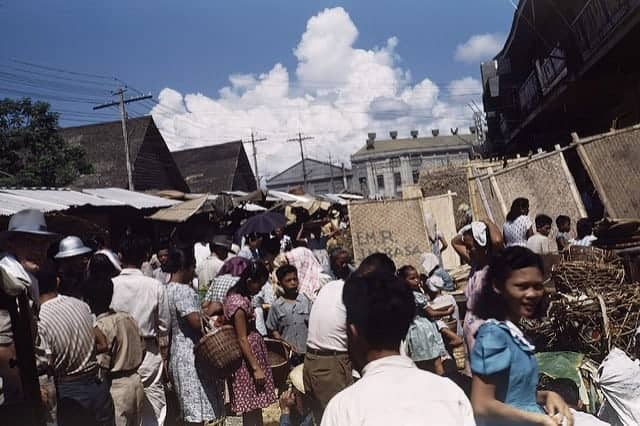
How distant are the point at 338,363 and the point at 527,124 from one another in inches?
794

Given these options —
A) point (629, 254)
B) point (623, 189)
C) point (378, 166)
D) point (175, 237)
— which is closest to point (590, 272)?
point (629, 254)

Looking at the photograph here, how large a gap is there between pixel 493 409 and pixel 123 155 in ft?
85.8

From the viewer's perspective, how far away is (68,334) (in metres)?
3.37

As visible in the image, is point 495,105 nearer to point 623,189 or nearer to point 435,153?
point 623,189

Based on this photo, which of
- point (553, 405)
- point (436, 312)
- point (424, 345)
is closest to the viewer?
point (553, 405)

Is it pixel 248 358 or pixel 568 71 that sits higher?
pixel 568 71

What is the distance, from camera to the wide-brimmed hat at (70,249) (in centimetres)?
487

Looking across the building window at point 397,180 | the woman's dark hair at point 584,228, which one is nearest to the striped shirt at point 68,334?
the woman's dark hair at point 584,228

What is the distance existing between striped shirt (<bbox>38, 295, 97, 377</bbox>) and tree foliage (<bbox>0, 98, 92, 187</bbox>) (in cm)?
1592

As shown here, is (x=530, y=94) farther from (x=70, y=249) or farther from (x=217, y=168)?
(x=217, y=168)

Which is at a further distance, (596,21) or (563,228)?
(596,21)

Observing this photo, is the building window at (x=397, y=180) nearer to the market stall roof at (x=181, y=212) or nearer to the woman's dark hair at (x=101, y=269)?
the market stall roof at (x=181, y=212)

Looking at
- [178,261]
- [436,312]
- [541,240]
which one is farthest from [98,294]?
[541,240]

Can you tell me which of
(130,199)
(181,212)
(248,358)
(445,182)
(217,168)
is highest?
(217,168)
